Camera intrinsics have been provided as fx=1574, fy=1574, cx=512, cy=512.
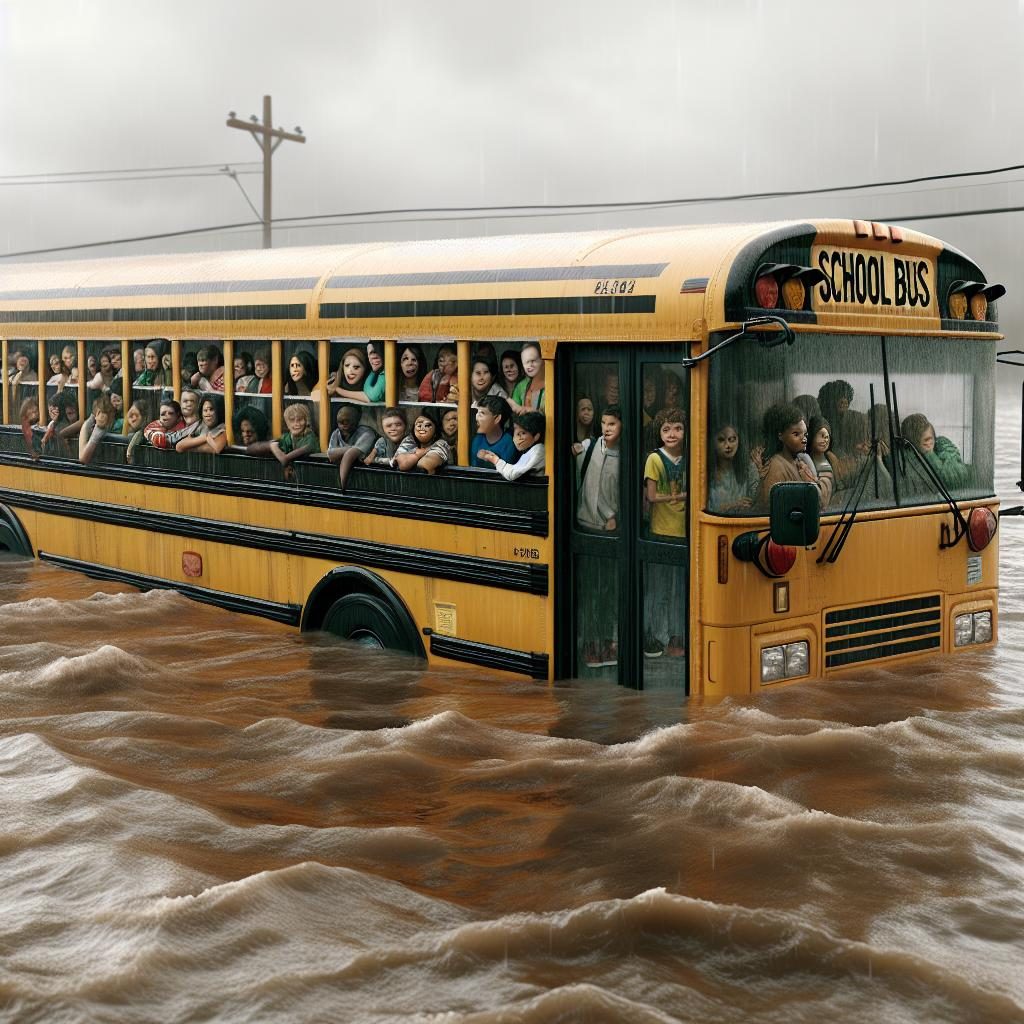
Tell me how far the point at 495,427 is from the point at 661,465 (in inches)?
38.8

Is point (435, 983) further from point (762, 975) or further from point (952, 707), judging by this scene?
point (952, 707)

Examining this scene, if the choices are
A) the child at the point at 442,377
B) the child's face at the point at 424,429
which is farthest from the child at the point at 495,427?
the child's face at the point at 424,429

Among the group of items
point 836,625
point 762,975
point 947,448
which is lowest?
point 762,975

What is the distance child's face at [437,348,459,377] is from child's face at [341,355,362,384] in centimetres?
65

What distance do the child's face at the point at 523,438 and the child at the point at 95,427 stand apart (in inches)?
165

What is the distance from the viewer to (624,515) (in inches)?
274

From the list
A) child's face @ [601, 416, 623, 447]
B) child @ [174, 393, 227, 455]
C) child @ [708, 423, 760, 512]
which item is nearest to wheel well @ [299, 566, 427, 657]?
child @ [174, 393, 227, 455]

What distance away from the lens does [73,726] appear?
745cm

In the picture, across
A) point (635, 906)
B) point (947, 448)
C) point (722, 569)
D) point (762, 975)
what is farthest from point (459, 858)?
point (947, 448)

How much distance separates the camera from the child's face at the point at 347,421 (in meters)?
8.27

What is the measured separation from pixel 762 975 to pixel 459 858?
135 cm

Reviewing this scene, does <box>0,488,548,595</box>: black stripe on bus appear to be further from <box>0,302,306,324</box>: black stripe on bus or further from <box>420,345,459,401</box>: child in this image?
<box>0,302,306,324</box>: black stripe on bus

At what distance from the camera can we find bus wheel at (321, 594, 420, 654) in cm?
813

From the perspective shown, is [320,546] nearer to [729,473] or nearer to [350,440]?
[350,440]
